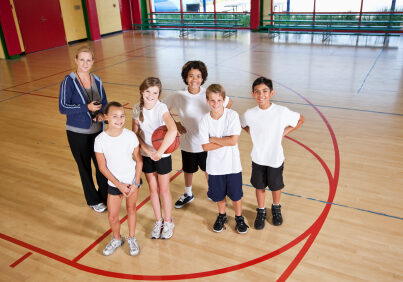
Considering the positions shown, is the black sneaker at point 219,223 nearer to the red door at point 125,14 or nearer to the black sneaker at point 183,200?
the black sneaker at point 183,200

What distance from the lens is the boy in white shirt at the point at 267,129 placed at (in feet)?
9.26

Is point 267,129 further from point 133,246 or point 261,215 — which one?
point 133,246

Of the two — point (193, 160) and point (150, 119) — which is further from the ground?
point (150, 119)

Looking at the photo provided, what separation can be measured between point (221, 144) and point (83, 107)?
4.17ft

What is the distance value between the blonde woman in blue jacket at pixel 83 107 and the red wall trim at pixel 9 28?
392 inches

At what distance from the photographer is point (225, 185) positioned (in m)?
2.98

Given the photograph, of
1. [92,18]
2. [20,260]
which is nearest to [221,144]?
[20,260]

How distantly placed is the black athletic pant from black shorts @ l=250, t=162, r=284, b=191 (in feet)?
4.90

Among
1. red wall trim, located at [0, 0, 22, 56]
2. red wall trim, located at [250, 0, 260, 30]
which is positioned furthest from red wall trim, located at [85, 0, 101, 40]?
red wall trim, located at [250, 0, 260, 30]

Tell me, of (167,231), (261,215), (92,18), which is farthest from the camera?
(92,18)

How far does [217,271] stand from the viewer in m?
2.77

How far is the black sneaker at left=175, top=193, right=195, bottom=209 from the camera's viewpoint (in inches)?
142

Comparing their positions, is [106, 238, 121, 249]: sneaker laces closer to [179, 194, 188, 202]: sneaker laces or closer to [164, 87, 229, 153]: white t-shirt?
[179, 194, 188, 202]: sneaker laces

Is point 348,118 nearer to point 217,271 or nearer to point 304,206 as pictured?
point 304,206
